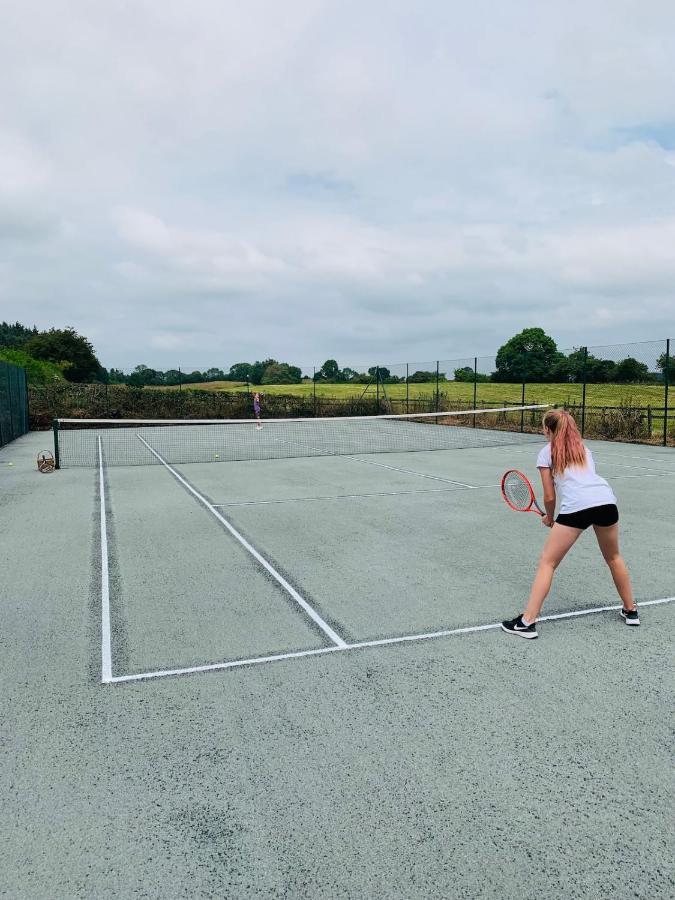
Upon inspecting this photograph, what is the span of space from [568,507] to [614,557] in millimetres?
608

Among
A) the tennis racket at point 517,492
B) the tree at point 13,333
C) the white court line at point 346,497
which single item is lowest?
the white court line at point 346,497

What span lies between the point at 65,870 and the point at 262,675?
5.86 ft

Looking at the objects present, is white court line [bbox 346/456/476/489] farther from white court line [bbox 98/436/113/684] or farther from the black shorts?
the black shorts

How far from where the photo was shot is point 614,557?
4.73 m

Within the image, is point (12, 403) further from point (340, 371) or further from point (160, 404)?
point (340, 371)

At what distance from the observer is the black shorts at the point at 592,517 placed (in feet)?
14.8

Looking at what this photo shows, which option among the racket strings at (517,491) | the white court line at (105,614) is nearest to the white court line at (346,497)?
the white court line at (105,614)

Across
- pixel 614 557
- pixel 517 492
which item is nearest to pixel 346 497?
pixel 517 492

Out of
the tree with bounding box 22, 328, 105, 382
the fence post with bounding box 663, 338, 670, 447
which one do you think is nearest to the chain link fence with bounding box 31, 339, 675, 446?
the fence post with bounding box 663, 338, 670, 447

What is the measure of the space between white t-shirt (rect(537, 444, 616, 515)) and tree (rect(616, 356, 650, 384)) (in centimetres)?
1952

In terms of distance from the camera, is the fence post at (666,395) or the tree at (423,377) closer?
the fence post at (666,395)

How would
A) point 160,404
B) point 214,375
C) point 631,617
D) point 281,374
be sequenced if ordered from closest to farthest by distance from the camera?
point 631,617
point 160,404
point 214,375
point 281,374

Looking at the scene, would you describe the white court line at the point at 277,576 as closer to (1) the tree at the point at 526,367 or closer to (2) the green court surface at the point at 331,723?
(2) the green court surface at the point at 331,723

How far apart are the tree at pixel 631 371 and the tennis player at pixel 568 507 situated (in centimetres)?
1947
